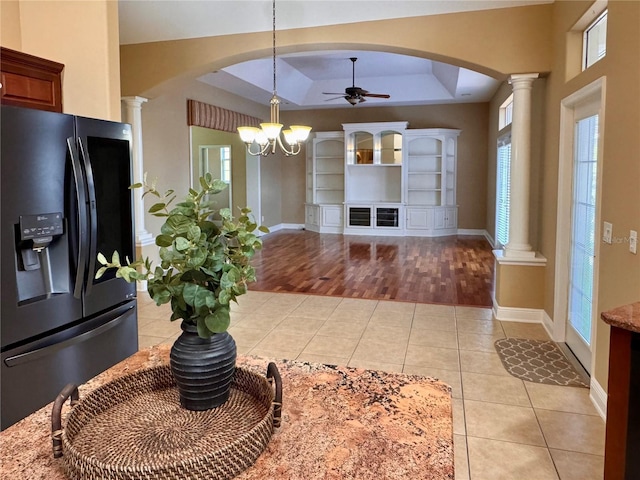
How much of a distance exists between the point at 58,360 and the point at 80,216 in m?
0.72

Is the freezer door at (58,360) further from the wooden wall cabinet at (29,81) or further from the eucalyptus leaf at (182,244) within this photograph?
the eucalyptus leaf at (182,244)

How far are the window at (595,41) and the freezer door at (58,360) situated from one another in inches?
135

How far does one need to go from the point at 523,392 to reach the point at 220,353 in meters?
2.48

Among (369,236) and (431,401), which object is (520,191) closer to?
(431,401)

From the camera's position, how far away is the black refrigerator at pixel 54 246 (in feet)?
6.73

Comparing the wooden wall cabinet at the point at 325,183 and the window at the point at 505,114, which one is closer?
the window at the point at 505,114

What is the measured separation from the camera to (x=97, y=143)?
2.46 m

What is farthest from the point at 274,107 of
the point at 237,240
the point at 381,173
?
the point at 381,173

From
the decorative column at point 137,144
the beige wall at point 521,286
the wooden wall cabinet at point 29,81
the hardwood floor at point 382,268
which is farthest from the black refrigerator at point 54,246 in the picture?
the beige wall at point 521,286

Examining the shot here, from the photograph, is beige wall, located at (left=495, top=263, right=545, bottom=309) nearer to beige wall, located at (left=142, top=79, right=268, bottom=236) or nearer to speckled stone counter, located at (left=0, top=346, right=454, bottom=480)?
speckled stone counter, located at (left=0, top=346, right=454, bottom=480)

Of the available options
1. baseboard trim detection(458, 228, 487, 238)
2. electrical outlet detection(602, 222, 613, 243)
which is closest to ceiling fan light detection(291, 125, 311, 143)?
electrical outlet detection(602, 222, 613, 243)

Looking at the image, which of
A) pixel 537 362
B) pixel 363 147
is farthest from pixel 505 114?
pixel 537 362

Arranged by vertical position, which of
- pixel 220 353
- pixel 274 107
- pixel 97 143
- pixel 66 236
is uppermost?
pixel 274 107

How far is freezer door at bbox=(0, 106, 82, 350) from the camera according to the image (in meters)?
2.03
